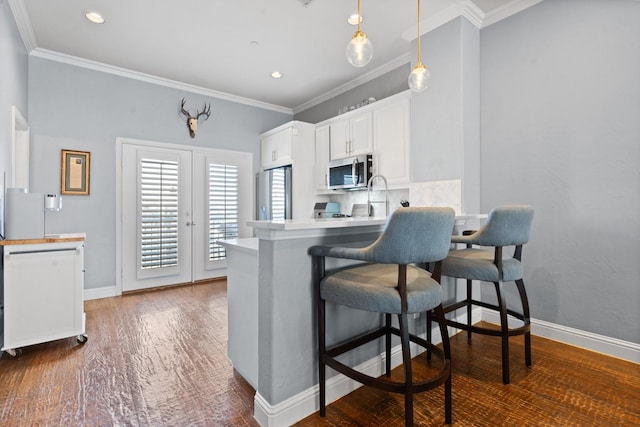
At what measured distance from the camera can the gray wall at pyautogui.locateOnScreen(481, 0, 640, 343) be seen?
2188mm

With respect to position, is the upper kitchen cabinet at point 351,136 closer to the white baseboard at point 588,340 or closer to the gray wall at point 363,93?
the gray wall at point 363,93

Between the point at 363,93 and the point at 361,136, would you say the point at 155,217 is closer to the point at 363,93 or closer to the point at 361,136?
the point at 361,136

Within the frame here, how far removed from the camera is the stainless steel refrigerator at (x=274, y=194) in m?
4.63

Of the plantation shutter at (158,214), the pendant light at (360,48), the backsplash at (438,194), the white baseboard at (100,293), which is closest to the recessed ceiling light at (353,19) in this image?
the pendant light at (360,48)

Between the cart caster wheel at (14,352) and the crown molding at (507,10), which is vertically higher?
the crown molding at (507,10)

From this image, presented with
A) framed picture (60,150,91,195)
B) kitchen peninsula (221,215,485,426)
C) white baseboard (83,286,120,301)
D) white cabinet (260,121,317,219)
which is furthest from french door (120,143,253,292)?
kitchen peninsula (221,215,485,426)

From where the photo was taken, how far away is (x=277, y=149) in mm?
4828

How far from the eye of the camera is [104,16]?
292 cm

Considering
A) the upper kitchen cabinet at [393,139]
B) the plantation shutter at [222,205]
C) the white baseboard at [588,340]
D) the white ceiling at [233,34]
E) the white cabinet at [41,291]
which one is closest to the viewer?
the white baseboard at [588,340]

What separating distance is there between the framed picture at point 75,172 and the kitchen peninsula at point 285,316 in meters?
3.15

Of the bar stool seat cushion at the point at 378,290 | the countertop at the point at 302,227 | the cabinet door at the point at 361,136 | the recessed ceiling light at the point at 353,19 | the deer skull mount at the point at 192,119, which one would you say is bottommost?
the bar stool seat cushion at the point at 378,290

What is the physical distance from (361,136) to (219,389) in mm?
3026

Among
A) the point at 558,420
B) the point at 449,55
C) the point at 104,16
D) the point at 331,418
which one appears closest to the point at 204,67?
the point at 104,16

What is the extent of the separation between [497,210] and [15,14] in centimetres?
431
